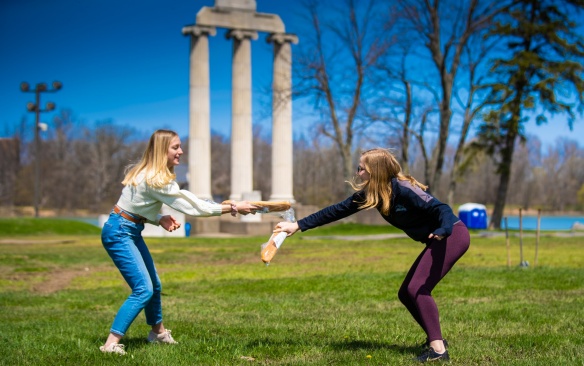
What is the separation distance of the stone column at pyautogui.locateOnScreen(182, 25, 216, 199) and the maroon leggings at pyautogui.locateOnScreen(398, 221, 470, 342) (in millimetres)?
29625

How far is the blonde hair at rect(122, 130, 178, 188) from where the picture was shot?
227 inches

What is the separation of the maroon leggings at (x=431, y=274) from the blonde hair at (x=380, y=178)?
459 mm

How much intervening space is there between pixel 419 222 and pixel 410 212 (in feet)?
0.38

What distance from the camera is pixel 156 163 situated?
5820 millimetres

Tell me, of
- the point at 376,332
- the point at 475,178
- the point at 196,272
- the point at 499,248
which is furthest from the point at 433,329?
the point at 475,178

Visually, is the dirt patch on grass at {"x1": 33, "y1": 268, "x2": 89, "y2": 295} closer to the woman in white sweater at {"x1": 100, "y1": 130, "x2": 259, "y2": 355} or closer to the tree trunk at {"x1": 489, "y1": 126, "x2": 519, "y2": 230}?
the woman in white sweater at {"x1": 100, "y1": 130, "x2": 259, "y2": 355}

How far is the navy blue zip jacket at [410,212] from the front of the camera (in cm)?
541

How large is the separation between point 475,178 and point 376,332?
92143 mm

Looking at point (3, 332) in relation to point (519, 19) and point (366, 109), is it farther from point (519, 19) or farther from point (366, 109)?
point (519, 19)

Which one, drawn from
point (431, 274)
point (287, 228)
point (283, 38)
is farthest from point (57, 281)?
point (283, 38)

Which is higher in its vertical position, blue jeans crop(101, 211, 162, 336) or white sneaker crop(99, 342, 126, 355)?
blue jeans crop(101, 211, 162, 336)

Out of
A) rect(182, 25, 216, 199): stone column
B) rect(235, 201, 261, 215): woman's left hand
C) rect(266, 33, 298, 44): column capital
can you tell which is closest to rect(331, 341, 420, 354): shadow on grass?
rect(235, 201, 261, 215): woman's left hand

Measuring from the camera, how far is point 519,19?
3394 centimetres

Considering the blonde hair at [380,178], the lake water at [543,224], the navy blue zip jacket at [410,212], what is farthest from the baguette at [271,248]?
the lake water at [543,224]
